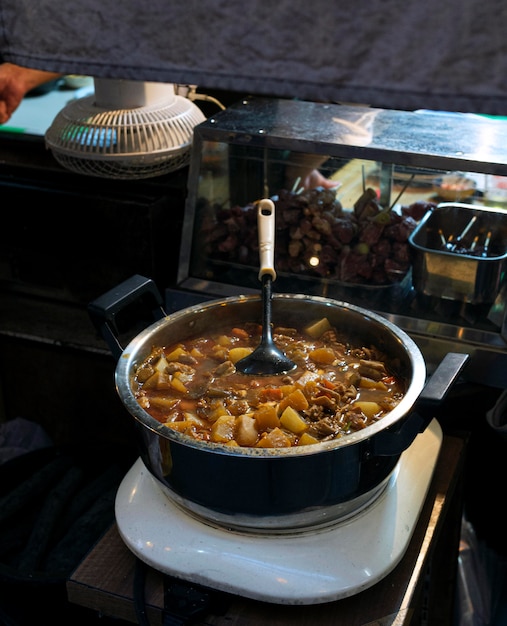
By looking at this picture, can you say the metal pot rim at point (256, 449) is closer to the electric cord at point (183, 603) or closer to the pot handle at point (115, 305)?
the pot handle at point (115, 305)

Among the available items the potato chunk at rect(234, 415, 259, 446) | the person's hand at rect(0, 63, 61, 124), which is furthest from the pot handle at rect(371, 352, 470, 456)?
the person's hand at rect(0, 63, 61, 124)

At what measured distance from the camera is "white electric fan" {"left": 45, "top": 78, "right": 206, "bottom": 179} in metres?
2.10

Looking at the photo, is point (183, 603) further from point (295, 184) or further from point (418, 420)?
point (295, 184)

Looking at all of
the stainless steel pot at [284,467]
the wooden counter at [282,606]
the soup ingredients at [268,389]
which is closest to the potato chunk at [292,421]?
the soup ingredients at [268,389]

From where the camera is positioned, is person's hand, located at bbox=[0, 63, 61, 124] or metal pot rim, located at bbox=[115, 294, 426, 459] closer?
metal pot rim, located at bbox=[115, 294, 426, 459]

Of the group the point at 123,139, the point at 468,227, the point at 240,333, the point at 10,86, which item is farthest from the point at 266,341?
the point at 10,86

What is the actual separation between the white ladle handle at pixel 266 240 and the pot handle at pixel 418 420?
1.53ft

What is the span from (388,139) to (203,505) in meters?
1.06

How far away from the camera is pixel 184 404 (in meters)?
1.52

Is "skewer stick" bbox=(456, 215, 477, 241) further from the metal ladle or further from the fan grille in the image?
the fan grille

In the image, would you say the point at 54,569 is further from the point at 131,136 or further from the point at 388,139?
the point at 388,139

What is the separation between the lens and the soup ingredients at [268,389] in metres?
1.40

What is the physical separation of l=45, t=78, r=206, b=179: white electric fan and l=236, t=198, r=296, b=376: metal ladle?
2.13 ft

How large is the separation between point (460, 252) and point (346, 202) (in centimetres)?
37
